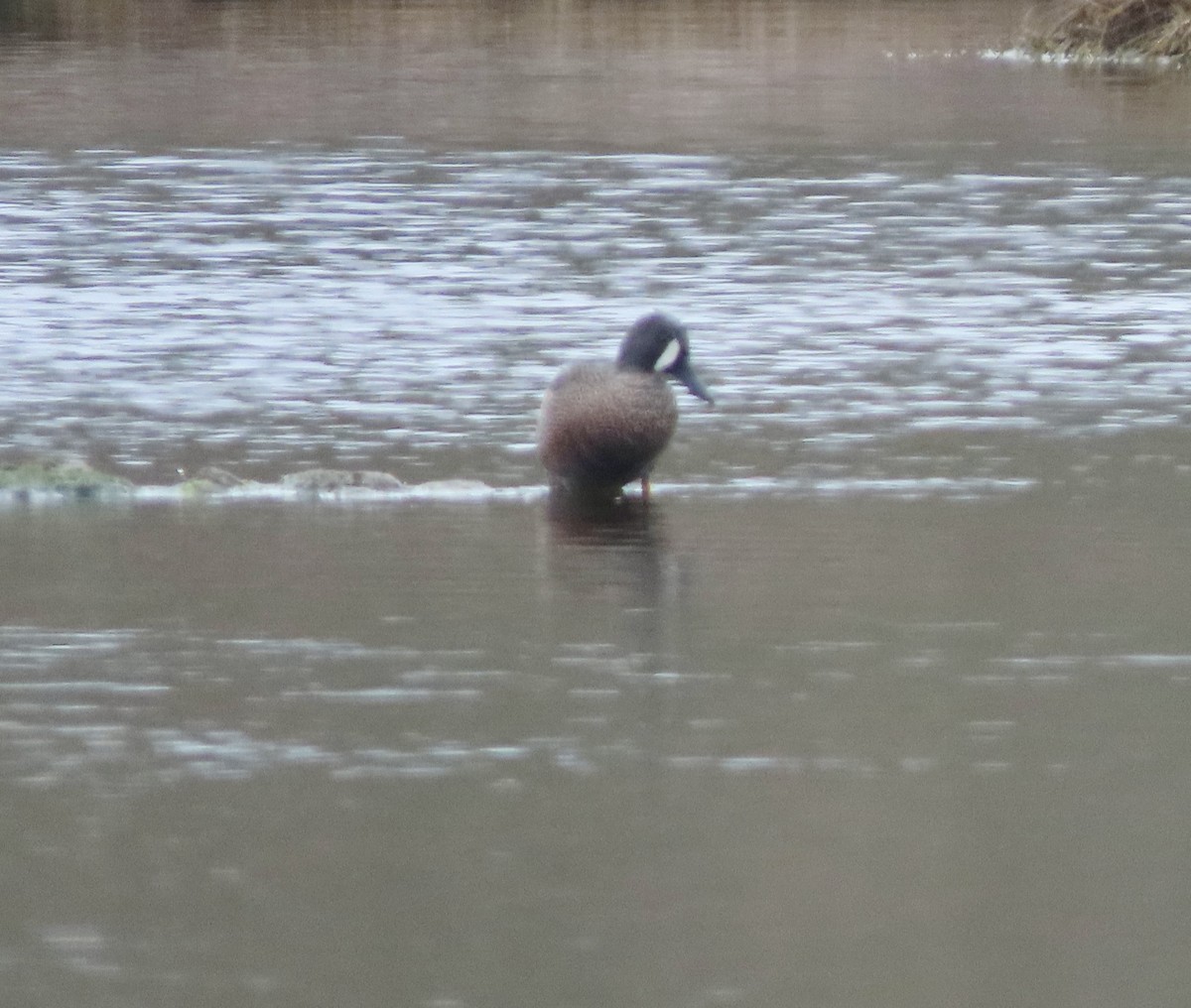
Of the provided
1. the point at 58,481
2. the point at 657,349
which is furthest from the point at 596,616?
the point at 58,481

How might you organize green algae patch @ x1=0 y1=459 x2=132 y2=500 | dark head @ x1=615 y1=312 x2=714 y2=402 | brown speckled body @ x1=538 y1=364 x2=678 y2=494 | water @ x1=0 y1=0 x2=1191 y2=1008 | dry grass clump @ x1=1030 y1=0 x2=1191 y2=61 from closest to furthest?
water @ x1=0 y1=0 x2=1191 y2=1008, green algae patch @ x1=0 y1=459 x2=132 y2=500, brown speckled body @ x1=538 y1=364 x2=678 y2=494, dark head @ x1=615 y1=312 x2=714 y2=402, dry grass clump @ x1=1030 y1=0 x2=1191 y2=61

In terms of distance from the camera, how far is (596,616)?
8.15m

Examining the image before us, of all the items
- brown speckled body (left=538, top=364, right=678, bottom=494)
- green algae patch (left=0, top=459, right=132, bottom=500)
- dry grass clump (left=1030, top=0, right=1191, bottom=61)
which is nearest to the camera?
green algae patch (left=0, top=459, right=132, bottom=500)

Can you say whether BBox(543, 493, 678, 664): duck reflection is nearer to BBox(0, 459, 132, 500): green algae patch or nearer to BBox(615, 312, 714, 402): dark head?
BBox(615, 312, 714, 402): dark head

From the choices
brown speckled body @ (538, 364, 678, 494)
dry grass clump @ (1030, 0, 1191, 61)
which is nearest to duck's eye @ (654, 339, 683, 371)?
brown speckled body @ (538, 364, 678, 494)

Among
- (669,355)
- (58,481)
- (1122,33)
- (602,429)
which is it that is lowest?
(1122,33)

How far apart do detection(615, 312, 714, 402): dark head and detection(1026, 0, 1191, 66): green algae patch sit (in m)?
24.0

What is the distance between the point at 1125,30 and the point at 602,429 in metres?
25.4

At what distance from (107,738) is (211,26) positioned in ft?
123

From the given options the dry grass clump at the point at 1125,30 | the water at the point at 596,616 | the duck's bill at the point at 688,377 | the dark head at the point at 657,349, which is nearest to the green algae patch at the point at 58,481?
the water at the point at 596,616

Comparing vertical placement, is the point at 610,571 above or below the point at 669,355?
below

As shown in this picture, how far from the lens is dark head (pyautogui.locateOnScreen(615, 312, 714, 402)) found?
410 inches

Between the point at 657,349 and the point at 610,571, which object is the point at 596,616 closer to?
the point at 610,571

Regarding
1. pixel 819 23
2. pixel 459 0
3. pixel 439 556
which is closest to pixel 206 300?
pixel 439 556
